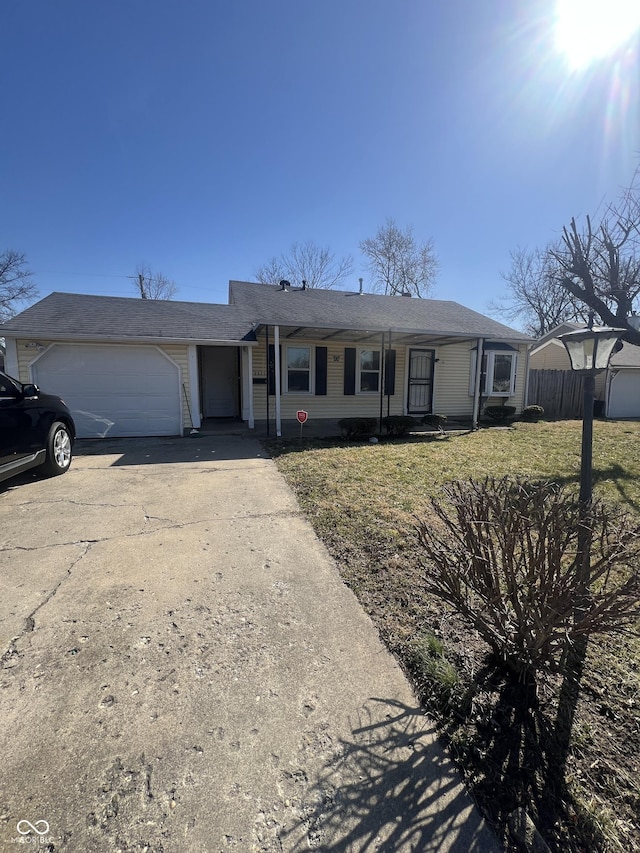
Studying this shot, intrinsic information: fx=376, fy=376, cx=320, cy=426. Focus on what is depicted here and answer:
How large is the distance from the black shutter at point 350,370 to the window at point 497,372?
425cm

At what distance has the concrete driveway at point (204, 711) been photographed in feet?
4.25

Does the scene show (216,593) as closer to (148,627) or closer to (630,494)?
(148,627)

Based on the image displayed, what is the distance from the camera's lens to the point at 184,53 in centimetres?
692

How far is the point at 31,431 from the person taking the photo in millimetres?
5148

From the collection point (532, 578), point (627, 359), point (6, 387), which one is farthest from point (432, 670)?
point (627, 359)

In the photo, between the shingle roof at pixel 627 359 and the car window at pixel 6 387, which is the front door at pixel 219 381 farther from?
the shingle roof at pixel 627 359

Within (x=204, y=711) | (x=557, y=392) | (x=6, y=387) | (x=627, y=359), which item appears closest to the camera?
(x=204, y=711)

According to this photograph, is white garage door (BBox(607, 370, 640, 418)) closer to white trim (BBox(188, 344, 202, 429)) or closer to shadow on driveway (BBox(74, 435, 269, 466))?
shadow on driveway (BBox(74, 435, 269, 466))

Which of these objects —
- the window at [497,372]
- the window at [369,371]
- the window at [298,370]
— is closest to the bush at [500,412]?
the window at [497,372]

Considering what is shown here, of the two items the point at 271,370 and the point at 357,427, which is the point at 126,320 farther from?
the point at 357,427

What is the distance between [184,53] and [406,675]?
10.0m

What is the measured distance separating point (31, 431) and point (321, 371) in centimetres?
748

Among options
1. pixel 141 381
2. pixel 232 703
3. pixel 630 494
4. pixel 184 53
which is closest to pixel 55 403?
pixel 141 381

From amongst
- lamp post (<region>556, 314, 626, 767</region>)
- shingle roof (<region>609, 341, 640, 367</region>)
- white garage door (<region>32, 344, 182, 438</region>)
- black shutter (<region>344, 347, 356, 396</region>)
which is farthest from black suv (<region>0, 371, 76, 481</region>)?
shingle roof (<region>609, 341, 640, 367</region>)
